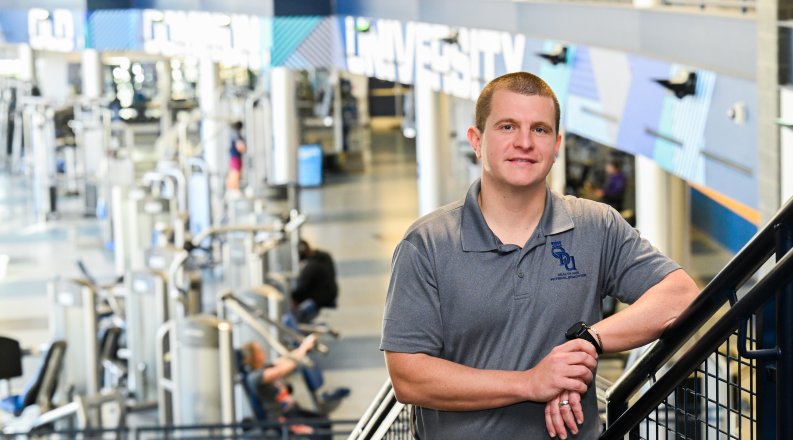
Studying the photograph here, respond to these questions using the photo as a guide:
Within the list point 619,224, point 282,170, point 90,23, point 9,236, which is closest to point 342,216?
point 282,170

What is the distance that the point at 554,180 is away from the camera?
526 inches

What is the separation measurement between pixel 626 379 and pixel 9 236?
1866cm

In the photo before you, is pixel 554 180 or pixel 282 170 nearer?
pixel 554 180

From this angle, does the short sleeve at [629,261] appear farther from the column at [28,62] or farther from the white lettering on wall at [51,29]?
the column at [28,62]

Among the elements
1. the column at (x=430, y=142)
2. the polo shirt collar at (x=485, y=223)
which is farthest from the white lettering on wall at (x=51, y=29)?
the polo shirt collar at (x=485, y=223)

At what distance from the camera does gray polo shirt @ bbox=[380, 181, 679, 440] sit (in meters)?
2.31

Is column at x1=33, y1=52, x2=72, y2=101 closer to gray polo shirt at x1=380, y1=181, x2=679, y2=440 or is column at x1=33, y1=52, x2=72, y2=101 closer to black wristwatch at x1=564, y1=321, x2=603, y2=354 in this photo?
gray polo shirt at x1=380, y1=181, x2=679, y2=440

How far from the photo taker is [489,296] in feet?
7.55

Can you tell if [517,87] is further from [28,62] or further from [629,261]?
[28,62]

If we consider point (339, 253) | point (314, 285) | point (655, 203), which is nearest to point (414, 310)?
point (655, 203)

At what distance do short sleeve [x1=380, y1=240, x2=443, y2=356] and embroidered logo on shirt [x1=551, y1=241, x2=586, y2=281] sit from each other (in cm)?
21

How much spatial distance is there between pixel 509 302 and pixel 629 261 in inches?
10.0

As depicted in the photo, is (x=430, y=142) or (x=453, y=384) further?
(x=430, y=142)

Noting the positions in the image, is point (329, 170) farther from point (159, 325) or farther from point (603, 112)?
point (603, 112)
